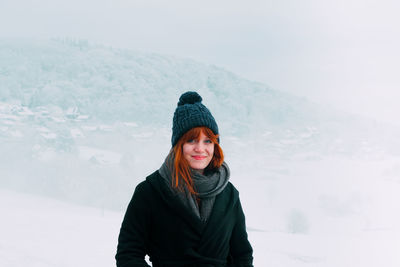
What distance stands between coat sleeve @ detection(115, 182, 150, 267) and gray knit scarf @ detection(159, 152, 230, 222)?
0.10 m

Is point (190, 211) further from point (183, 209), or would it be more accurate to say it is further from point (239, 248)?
point (239, 248)

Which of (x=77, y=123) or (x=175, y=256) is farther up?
(x=77, y=123)

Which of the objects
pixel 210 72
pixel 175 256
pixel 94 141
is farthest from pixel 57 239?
pixel 210 72

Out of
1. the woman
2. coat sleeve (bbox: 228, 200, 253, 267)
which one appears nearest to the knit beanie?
the woman

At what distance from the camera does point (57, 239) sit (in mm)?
5414

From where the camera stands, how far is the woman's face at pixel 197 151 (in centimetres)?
126

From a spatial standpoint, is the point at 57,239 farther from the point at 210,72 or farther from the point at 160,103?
the point at 210,72

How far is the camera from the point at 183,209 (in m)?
1.22

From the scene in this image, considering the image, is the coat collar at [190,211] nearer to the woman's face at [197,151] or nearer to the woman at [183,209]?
the woman at [183,209]

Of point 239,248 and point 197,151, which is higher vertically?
point 197,151

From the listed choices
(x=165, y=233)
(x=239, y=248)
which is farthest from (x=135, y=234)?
(x=239, y=248)

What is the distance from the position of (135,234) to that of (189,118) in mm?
425

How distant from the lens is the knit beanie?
1239 millimetres

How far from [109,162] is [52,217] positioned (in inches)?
1008
